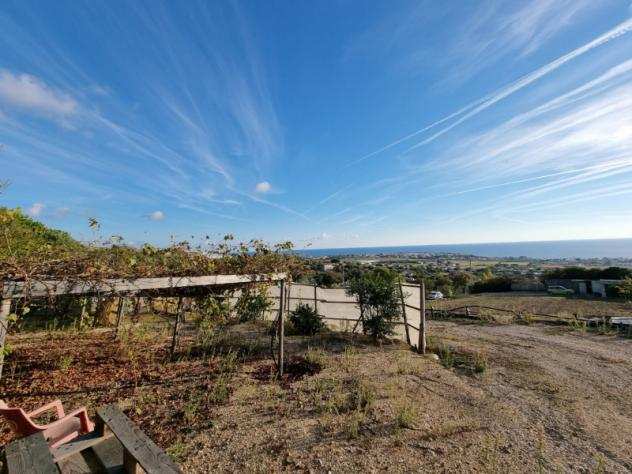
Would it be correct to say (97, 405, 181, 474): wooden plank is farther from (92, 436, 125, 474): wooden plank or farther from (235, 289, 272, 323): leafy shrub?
(235, 289, 272, 323): leafy shrub

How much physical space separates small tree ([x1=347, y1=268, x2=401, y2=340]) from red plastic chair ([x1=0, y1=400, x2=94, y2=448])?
6.86 metres

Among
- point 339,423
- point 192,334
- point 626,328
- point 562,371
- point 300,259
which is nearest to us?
point 339,423

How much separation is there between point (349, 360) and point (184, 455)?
4.23 m

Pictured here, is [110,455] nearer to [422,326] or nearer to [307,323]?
[422,326]

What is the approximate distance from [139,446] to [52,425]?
162cm

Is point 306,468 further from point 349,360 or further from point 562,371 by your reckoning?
point 562,371

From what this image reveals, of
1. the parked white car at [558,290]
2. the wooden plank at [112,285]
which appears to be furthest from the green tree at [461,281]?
the wooden plank at [112,285]

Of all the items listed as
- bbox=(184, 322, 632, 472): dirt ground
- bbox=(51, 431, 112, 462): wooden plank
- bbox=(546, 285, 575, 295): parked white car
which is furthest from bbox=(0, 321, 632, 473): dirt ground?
bbox=(546, 285, 575, 295): parked white car

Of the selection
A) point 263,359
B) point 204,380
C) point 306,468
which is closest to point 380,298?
point 263,359

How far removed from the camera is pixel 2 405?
288 centimetres

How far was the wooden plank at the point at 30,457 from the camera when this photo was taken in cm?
196

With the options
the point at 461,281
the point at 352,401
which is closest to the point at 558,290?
Answer: the point at 461,281

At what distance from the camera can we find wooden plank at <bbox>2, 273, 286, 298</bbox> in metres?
3.04

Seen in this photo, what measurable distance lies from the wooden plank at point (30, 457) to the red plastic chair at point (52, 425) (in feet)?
2.44
